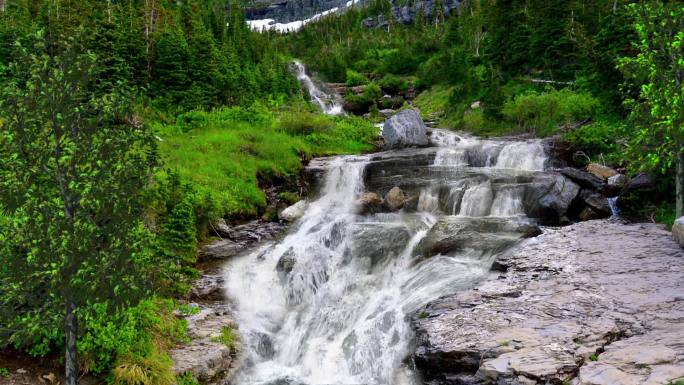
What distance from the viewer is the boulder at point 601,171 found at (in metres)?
20.4

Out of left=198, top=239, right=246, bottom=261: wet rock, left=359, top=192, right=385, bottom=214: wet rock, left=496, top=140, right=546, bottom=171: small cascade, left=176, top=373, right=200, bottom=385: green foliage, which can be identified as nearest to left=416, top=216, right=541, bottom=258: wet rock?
left=359, top=192, right=385, bottom=214: wet rock

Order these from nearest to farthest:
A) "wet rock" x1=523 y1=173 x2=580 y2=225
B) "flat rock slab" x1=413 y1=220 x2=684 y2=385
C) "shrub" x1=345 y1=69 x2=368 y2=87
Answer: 1. "flat rock slab" x1=413 y1=220 x2=684 y2=385
2. "wet rock" x1=523 y1=173 x2=580 y2=225
3. "shrub" x1=345 y1=69 x2=368 y2=87

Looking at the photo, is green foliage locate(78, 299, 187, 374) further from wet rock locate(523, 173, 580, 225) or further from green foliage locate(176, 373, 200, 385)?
wet rock locate(523, 173, 580, 225)

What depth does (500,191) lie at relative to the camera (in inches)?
796

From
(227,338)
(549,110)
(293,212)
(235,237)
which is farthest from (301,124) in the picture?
(227,338)

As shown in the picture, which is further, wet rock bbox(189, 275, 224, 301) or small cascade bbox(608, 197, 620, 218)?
small cascade bbox(608, 197, 620, 218)

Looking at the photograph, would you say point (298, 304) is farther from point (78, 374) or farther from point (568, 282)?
point (568, 282)

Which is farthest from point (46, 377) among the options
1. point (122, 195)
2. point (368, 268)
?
point (368, 268)

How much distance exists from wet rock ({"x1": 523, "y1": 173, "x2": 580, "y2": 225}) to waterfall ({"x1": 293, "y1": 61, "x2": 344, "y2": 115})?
3541cm

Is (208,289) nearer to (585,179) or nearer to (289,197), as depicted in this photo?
(289,197)

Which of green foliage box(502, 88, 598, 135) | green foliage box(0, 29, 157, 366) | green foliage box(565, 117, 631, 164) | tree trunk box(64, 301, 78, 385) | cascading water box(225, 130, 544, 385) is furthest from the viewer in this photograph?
green foliage box(502, 88, 598, 135)

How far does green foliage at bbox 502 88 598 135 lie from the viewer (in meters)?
28.9

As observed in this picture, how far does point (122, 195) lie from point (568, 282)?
1056 centimetres

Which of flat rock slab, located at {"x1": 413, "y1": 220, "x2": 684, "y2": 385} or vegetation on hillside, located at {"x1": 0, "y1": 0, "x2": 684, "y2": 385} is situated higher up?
vegetation on hillside, located at {"x1": 0, "y1": 0, "x2": 684, "y2": 385}
